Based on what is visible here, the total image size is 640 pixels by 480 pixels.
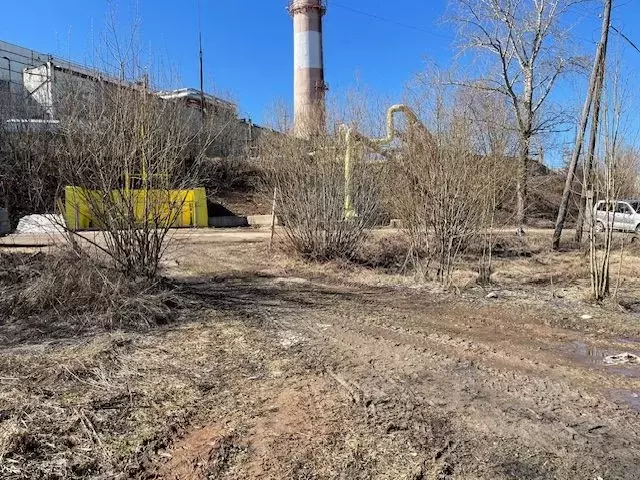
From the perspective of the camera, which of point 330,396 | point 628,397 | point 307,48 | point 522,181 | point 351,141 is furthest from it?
point 307,48

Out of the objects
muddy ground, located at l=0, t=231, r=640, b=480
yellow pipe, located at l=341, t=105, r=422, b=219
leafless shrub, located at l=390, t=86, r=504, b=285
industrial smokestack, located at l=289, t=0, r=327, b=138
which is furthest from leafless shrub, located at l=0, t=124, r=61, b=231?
industrial smokestack, located at l=289, t=0, r=327, b=138

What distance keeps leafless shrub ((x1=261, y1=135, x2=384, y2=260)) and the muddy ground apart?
404cm

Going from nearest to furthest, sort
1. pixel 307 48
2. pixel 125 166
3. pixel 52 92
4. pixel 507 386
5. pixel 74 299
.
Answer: pixel 507 386
pixel 74 299
pixel 125 166
pixel 52 92
pixel 307 48

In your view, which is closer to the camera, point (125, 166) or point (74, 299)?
point (74, 299)

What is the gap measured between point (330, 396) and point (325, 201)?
24.0ft

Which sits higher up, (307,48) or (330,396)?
(307,48)

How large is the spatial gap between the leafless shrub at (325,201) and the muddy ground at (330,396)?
4.04m

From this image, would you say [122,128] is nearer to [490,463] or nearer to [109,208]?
[109,208]

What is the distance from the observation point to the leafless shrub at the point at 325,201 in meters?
11.0

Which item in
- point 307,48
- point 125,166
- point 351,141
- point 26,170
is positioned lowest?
point 125,166

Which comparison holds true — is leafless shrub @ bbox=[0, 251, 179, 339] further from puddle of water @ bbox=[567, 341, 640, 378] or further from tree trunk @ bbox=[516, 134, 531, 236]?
tree trunk @ bbox=[516, 134, 531, 236]

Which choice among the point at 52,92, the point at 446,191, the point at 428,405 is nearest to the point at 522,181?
the point at 446,191

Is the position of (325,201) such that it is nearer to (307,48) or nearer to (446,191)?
(446,191)

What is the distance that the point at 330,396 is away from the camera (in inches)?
151
